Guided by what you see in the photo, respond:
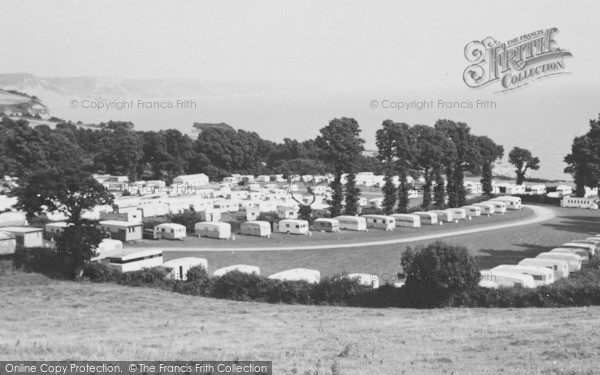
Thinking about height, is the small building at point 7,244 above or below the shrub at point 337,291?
above

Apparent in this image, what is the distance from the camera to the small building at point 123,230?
127ft

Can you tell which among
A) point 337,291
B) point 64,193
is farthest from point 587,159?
point 64,193

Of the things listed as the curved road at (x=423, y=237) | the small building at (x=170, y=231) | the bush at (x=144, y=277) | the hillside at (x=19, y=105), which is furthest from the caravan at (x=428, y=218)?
the hillside at (x=19, y=105)

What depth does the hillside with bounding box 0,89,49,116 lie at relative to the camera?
143 metres

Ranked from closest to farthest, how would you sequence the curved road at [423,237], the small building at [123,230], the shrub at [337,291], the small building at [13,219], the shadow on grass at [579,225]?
the shrub at [337,291] < the curved road at [423,237] < the small building at [123,230] < the small building at [13,219] < the shadow on grass at [579,225]

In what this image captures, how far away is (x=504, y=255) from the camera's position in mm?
36625

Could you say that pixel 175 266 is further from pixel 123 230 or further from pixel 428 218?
pixel 428 218

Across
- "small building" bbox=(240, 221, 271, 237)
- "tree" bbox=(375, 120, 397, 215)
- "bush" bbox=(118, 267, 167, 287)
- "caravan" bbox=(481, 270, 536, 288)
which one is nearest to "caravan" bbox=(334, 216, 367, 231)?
"small building" bbox=(240, 221, 271, 237)

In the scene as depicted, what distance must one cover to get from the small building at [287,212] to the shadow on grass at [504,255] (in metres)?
15.1

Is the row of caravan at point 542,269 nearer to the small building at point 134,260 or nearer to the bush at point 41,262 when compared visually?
the small building at point 134,260

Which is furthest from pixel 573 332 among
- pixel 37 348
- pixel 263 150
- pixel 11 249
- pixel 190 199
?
pixel 263 150

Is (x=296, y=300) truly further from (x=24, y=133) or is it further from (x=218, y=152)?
(x=218, y=152)

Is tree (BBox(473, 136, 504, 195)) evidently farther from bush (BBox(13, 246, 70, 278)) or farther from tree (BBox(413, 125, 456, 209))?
bush (BBox(13, 246, 70, 278))

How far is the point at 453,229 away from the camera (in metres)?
46.0
